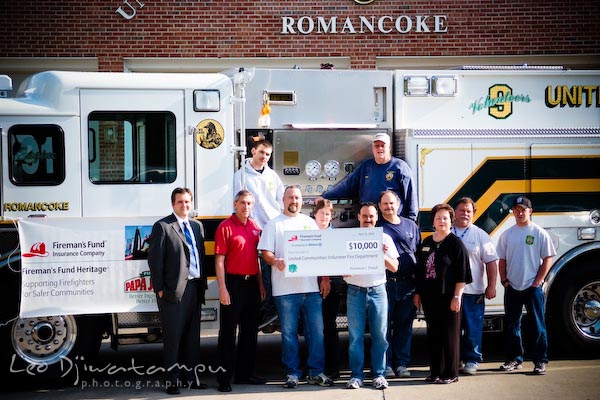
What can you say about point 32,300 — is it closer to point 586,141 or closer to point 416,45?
point 586,141

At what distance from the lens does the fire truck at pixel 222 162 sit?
291 inches

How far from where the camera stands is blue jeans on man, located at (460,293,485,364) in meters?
7.91

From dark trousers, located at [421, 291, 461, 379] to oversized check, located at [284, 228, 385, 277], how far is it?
622mm

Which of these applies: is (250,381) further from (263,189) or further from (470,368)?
(470,368)

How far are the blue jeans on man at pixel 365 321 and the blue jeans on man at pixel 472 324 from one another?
927mm

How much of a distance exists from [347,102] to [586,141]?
8.21 ft

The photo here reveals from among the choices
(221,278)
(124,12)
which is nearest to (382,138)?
(221,278)

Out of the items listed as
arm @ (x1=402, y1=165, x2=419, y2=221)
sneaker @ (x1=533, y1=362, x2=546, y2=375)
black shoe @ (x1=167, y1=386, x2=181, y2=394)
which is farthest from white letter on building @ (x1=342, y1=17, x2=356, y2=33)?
black shoe @ (x1=167, y1=386, x2=181, y2=394)

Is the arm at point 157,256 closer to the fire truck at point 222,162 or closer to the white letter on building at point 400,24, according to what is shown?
the fire truck at point 222,162

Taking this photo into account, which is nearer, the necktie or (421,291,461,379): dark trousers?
the necktie

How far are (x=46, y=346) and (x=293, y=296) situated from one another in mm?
2297

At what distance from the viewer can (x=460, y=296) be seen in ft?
24.6

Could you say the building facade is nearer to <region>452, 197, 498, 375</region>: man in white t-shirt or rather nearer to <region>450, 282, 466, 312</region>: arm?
<region>452, 197, 498, 375</region>: man in white t-shirt

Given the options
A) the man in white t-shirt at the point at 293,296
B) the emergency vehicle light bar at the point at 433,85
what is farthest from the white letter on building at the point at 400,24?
the man in white t-shirt at the point at 293,296
